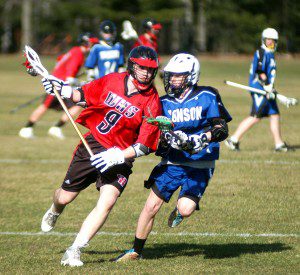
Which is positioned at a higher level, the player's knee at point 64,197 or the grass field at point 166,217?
the player's knee at point 64,197

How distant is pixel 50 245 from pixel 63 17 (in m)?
53.8

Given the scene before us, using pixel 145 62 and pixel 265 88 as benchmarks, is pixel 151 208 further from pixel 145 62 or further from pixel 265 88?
pixel 265 88

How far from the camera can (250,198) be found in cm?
950

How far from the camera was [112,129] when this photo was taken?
6.68m

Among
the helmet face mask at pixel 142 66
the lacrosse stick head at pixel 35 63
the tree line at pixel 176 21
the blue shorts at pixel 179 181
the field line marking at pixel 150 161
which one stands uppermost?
the helmet face mask at pixel 142 66

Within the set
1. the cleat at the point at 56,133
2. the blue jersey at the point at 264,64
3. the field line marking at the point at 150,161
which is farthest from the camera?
the cleat at the point at 56,133

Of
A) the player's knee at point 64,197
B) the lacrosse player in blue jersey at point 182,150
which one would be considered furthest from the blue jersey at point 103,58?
the lacrosse player in blue jersey at point 182,150

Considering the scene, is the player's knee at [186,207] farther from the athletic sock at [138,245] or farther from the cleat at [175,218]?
the athletic sock at [138,245]

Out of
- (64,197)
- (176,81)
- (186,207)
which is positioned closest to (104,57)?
(64,197)

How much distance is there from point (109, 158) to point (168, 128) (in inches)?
20.7

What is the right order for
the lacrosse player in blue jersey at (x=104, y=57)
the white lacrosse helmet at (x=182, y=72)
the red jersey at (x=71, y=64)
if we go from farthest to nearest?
the red jersey at (x=71, y=64) < the lacrosse player in blue jersey at (x=104, y=57) < the white lacrosse helmet at (x=182, y=72)

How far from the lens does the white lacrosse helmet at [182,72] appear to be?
655cm

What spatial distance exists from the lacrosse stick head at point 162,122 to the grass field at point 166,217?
1.13 meters

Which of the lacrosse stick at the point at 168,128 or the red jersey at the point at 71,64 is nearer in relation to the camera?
the lacrosse stick at the point at 168,128
